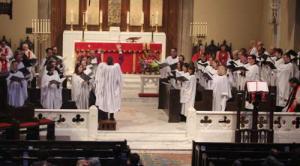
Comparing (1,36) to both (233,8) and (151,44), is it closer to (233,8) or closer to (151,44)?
(151,44)

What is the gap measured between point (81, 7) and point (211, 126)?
40.8 feet

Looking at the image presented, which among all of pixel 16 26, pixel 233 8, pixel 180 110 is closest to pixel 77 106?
pixel 180 110

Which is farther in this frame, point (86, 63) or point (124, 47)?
point (124, 47)

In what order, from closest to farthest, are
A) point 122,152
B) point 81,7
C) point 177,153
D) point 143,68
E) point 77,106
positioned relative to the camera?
point 122,152 → point 177,153 → point 77,106 → point 143,68 → point 81,7

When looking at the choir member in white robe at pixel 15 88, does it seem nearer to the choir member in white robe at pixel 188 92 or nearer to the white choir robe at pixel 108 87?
the white choir robe at pixel 108 87

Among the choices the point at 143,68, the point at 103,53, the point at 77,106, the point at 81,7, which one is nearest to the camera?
the point at 77,106

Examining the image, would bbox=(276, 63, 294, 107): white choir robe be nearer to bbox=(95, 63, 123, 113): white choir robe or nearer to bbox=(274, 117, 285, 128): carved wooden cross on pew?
bbox=(274, 117, 285, 128): carved wooden cross on pew

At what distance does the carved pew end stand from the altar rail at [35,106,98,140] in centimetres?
106

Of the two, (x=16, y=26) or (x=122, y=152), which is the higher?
(x=16, y=26)

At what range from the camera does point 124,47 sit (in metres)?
27.2

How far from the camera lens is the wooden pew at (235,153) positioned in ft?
42.0

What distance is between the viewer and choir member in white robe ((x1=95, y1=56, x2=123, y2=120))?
19.5 m

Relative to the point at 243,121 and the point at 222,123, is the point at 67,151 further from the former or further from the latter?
the point at 243,121

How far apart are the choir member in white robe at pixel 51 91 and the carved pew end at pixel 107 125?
134 cm
